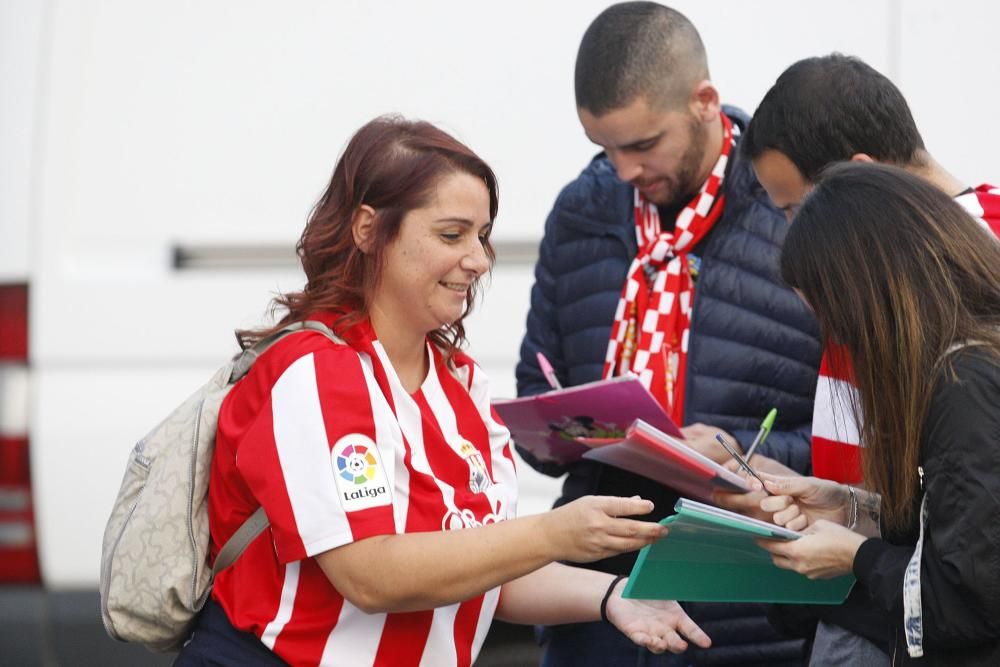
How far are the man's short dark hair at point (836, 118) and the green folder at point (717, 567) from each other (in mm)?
695

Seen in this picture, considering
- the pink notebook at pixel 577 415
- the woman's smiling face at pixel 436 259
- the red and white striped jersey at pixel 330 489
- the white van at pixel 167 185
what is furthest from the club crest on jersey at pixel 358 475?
the white van at pixel 167 185

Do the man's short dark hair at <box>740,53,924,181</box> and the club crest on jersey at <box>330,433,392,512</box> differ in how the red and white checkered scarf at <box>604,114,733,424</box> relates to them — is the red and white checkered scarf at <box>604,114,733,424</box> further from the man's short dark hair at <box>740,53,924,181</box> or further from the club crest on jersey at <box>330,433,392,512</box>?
the club crest on jersey at <box>330,433,392,512</box>

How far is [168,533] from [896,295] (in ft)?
3.52

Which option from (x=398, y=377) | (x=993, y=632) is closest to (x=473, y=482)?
(x=398, y=377)

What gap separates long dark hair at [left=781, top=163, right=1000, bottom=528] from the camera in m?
1.80

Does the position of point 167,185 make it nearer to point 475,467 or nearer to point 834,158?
point 475,467

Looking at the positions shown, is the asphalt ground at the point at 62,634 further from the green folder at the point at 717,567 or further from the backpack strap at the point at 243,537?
the backpack strap at the point at 243,537

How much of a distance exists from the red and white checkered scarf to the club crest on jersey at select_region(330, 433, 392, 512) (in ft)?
2.91

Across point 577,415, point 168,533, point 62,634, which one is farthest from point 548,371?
point 62,634

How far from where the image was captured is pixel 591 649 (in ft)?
8.75

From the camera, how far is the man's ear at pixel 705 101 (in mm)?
2811

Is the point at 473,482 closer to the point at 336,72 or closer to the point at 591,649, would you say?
the point at 591,649

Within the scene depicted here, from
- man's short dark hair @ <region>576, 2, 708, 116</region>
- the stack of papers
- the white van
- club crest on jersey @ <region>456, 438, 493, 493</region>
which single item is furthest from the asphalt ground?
man's short dark hair @ <region>576, 2, 708, 116</region>

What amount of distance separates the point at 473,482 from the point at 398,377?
7.9 inches
